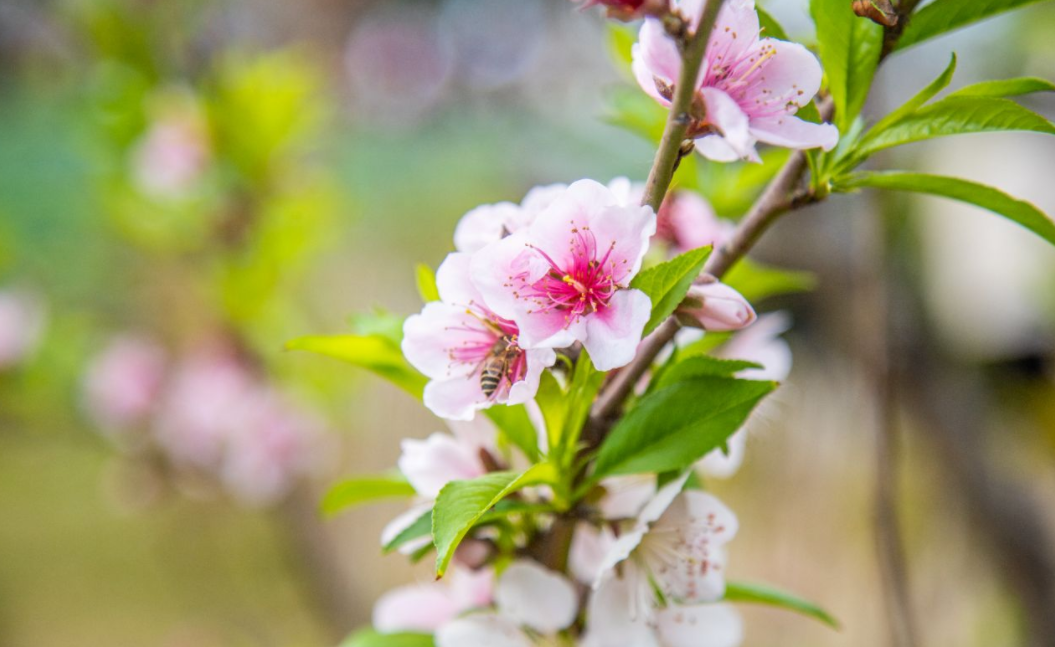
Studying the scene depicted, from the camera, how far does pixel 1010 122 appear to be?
0.39 metres

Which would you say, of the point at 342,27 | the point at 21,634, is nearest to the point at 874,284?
the point at 21,634

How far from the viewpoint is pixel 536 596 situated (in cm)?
47

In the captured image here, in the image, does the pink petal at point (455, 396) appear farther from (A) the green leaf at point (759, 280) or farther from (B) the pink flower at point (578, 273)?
(A) the green leaf at point (759, 280)

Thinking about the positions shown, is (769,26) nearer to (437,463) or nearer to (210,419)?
(437,463)

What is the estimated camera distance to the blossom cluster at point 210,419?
1605mm

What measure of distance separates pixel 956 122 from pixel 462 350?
0.28 metres

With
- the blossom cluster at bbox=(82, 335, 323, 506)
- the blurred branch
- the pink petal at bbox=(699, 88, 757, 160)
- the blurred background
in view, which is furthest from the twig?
the blossom cluster at bbox=(82, 335, 323, 506)

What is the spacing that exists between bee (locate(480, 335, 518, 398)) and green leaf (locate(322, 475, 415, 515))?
134 mm

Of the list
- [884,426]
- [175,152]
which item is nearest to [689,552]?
[884,426]

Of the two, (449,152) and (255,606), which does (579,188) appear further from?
(449,152)

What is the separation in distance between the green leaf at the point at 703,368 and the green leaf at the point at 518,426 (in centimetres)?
8

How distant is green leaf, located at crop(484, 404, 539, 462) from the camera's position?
0.45 meters

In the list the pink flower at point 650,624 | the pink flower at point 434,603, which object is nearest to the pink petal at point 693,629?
the pink flower at point 650,624

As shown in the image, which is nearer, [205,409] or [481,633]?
[481,633]
